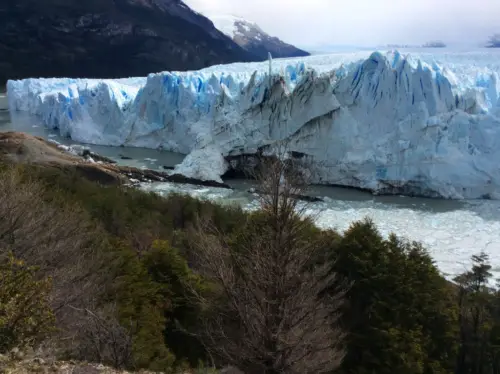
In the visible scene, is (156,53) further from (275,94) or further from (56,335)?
(56,335)

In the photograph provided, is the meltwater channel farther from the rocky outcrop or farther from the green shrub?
the green shrub

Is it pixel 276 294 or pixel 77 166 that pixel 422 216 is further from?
pixel 77 166

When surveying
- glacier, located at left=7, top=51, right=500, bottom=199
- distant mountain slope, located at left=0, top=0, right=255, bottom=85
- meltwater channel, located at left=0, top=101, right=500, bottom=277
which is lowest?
meltwater channel, located at left=0, top=101, right=500, bottom=277

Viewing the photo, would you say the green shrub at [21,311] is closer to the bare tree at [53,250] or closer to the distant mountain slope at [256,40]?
the bare tree at [53,250]

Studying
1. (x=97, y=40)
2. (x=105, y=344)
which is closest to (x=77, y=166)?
(x=105, y=344)

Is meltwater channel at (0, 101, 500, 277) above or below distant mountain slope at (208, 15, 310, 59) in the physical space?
below

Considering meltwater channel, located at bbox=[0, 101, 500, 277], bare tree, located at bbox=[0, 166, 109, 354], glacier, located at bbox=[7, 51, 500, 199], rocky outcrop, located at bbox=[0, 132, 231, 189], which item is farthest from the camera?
rocky outcrop, located at bbox=[0, 132, 231, 189]

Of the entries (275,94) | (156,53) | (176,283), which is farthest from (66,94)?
(156,53)

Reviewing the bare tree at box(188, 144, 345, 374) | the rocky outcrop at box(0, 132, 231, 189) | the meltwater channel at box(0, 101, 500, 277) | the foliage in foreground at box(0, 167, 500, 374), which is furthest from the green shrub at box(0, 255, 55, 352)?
the rocky outcrop at box(0, 132, 231, 189)
